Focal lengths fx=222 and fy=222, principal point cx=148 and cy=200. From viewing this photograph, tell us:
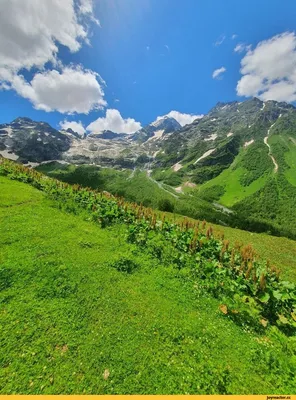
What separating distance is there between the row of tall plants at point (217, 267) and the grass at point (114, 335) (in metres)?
0.89

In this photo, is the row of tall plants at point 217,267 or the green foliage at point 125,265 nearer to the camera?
the row of tall plants at point 217,267

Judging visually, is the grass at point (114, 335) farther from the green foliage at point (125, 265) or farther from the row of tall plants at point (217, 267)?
the row of tall plants at point (217, 267)

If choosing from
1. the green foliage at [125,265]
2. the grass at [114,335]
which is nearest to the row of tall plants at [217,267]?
the grass at [114,335]

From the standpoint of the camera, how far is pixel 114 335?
8984 mm

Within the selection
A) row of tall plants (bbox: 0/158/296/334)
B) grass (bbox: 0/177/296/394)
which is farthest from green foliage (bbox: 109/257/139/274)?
row of tall plants (bbox: 0/158/296/334)

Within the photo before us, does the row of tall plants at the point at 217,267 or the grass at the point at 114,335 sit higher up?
the row of tall plants at the point at 217,267

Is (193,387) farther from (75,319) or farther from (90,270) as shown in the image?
(90,270)

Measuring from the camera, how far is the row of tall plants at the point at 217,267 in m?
11.8

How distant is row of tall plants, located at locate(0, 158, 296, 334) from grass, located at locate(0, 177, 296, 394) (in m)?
0.89

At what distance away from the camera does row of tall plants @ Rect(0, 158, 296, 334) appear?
38.7 feet

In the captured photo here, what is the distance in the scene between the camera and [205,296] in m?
12.4

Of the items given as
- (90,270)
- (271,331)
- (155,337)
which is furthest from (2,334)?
(271,331)

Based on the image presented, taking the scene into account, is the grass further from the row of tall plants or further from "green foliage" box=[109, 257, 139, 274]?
the row of tall plants

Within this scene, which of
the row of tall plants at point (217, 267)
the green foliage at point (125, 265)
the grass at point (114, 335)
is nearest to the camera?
the grass at point (114, 335)
